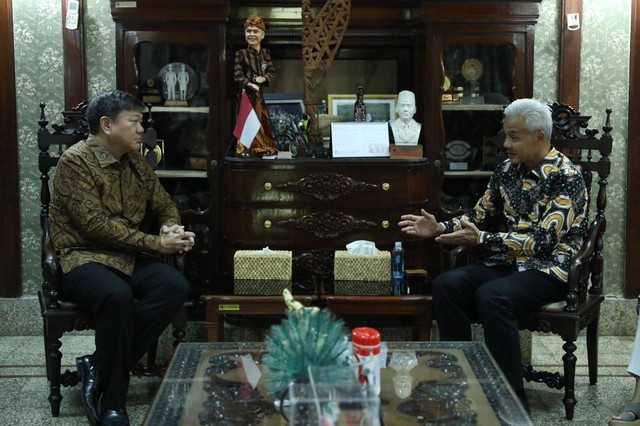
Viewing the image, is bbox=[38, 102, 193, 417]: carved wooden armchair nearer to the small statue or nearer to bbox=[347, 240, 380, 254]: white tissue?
bbox=[347, 240, 380, 254]: white tissue

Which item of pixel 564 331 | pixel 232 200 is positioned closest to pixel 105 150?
pixel 232 200

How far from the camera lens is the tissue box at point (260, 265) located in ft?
13.9

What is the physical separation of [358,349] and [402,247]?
6.29ft

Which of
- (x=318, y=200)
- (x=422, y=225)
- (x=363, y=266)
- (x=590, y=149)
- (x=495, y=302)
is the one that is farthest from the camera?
(x=318, y=200)

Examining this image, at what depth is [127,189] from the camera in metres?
4.03

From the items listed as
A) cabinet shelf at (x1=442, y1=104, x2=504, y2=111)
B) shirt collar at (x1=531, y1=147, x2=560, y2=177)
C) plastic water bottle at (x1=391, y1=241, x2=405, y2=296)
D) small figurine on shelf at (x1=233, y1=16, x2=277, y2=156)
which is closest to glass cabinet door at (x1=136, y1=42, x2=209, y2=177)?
small figurine on shelf at (x1=233, y1=16, x2=277, y2=156)

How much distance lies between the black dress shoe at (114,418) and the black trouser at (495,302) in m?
1.41

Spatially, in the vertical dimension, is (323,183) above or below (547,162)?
below

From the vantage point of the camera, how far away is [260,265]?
167 inches

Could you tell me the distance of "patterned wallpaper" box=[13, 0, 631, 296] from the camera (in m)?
4.87

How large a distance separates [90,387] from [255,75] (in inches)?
69.7

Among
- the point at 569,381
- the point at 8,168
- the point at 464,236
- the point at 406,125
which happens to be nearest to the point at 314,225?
the point at 406,125

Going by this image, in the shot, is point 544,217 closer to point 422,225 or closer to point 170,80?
point 422,225

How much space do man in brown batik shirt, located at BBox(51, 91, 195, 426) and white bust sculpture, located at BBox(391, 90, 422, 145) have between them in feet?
4.22
